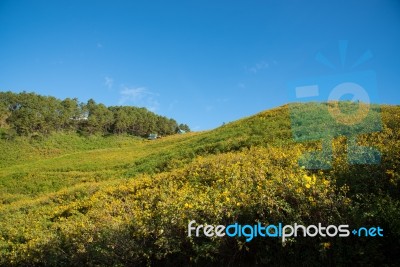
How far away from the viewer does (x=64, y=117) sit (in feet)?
262

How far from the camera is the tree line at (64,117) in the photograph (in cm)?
7250

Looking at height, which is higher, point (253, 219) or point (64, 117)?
point (64, 117)

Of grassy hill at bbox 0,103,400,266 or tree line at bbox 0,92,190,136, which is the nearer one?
grassy hill at bbox 0,103,400,266

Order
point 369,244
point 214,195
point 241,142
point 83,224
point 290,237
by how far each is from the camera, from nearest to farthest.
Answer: point 369,244 → point 290,237 → point 214,195 → point 83,224 → point 241,142

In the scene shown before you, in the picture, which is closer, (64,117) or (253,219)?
(253,219)

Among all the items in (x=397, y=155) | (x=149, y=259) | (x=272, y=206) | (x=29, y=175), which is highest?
(x=29, y=175)

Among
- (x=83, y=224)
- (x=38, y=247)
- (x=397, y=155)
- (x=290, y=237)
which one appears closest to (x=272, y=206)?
(x=290, y=237)

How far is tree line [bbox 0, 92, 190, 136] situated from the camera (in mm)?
72500

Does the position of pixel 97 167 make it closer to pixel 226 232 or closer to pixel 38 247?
pixel 38 247

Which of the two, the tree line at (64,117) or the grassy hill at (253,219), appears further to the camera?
the tree line at (64,117)

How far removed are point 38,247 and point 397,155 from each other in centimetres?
1050

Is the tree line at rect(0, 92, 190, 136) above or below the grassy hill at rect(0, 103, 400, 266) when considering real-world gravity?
above

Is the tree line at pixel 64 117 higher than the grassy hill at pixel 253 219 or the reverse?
higher

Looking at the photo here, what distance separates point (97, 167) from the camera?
36094 mm
